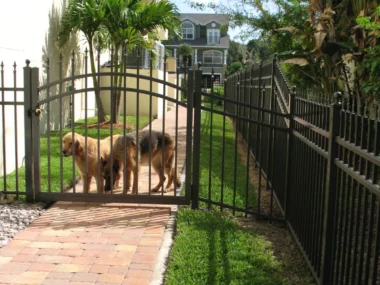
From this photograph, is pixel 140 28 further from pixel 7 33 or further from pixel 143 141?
pixel 143 141

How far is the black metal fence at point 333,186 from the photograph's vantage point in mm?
3176

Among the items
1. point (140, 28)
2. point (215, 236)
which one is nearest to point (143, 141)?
point (215, 236)

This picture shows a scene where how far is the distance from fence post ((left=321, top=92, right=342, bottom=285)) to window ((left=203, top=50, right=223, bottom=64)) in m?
62.2

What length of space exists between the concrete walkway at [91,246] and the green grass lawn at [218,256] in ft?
0.54

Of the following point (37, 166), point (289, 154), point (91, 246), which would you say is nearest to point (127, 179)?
point (37, 166)

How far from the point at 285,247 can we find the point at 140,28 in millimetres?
11774

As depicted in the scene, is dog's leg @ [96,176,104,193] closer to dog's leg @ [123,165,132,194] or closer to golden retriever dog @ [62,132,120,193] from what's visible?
golden retriever dog @ [62,132,120,193]

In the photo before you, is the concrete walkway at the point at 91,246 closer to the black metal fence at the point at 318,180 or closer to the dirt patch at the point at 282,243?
the black metal fence at the point at 318,180

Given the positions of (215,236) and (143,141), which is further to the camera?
(143,141)

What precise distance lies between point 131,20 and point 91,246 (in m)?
11.3

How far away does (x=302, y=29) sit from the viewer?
9.13m

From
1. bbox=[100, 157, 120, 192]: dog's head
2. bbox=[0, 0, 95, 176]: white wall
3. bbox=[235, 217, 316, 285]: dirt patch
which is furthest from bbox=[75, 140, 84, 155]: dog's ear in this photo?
bbox=[235, 217, 316, 285]: dirt patch

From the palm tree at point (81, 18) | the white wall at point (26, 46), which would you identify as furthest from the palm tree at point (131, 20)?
the white wall at point (26, 46)

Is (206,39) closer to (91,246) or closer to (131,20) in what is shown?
(131,20)
